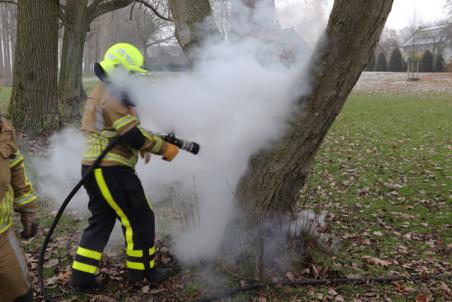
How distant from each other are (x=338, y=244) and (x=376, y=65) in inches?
1835

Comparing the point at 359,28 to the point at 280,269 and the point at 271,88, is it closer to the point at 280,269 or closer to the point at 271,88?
the point at 271,88

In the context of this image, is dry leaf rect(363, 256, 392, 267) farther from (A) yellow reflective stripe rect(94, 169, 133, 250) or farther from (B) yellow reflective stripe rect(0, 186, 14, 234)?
(B) yellow reflective stripe rect(0, 186, 14, 234)

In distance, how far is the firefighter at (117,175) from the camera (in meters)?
3.24

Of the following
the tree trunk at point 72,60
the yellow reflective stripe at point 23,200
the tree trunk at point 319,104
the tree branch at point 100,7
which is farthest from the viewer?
the tree branch at point 100,7

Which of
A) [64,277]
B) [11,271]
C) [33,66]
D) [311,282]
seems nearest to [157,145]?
[11,271]

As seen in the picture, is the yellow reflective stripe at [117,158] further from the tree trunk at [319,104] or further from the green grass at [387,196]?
the green grass at [387,196]

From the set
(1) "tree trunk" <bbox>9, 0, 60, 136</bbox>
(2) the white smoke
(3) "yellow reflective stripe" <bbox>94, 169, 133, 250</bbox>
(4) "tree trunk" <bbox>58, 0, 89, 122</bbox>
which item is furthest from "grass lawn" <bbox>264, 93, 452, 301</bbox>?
(4) "tree trunk" <bbox>58, 0, 89, 122</bbox>

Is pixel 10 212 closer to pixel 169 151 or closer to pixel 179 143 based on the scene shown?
pixel 169 151

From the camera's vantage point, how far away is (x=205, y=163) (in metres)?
4.25

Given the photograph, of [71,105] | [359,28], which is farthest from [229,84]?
[71,105]

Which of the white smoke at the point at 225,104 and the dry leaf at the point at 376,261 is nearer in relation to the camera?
the white smoke at the point at 225,104

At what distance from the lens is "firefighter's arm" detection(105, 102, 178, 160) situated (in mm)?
3215

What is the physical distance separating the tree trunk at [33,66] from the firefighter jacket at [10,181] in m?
6.90

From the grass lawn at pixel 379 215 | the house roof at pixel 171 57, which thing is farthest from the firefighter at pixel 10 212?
the house roof at pixel 171 57
